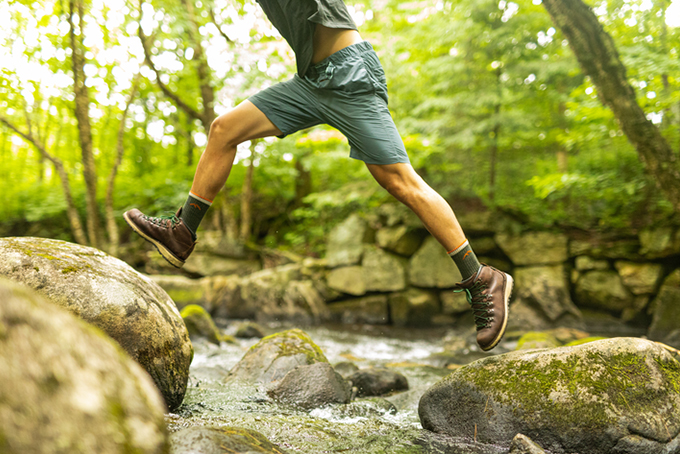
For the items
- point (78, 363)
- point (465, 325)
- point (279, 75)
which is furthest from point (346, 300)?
point (78, 363)

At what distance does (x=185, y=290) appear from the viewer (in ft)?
27.7

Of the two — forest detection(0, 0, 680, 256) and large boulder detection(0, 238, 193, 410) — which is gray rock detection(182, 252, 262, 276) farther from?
large boulder detection(0, 238, 193, 410)

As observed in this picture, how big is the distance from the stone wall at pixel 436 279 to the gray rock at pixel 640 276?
15 millimetres

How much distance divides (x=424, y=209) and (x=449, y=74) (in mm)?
7495

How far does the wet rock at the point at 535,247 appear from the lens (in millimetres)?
8055

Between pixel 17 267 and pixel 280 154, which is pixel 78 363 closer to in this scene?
pixel 17 267

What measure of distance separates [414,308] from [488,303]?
6424 millimetres

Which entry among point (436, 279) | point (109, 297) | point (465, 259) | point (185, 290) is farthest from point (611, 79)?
point (185, 290)

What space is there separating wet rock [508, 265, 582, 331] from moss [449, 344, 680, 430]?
17.5ft

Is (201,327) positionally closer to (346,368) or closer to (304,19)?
(346,368)

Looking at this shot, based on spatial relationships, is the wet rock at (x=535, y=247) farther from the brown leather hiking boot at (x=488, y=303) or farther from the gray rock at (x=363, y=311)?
the brown leather hiking boot at (x=488, y=303)

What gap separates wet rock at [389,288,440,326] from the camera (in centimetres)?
840

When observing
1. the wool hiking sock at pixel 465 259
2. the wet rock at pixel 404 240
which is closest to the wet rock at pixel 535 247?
the wet rock at pixel 404 240

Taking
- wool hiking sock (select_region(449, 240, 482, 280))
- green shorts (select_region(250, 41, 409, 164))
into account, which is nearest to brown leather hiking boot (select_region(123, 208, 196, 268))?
green shorts (select_region(250, 41, 409, 164))
